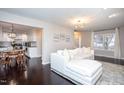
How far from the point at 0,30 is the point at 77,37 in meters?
6.91

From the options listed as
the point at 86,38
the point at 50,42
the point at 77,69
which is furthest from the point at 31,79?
the point at 86,38

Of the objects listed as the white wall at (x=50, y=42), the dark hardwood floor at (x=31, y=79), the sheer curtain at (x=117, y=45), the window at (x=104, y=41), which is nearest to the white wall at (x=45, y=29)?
the white wall at (x=50, y=42)

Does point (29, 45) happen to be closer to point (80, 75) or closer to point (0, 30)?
point (0, 30)

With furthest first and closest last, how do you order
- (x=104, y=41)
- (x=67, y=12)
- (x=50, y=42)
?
(x=104, y=41), (x=50, y=42), (x=67, y=12)

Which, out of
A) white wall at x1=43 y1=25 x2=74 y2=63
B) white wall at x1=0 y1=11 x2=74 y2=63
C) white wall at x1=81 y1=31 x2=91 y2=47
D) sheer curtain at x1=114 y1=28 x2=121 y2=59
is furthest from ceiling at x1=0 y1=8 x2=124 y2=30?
white wall at x1=81 y1=31 x2=91 y2=47

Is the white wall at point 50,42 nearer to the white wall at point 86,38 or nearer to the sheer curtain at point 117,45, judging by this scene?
the white wall at point 86,38

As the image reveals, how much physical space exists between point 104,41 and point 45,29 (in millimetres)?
5268

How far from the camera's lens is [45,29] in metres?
5.02

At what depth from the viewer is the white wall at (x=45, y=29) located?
3.68 m

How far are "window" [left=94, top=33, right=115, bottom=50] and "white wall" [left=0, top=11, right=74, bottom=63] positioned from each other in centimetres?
328

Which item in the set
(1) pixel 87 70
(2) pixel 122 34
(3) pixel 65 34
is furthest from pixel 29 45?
(2) pixel 122 34

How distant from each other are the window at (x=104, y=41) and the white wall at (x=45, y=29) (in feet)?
10.8

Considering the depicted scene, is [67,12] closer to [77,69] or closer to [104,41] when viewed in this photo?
A: [77,69]
